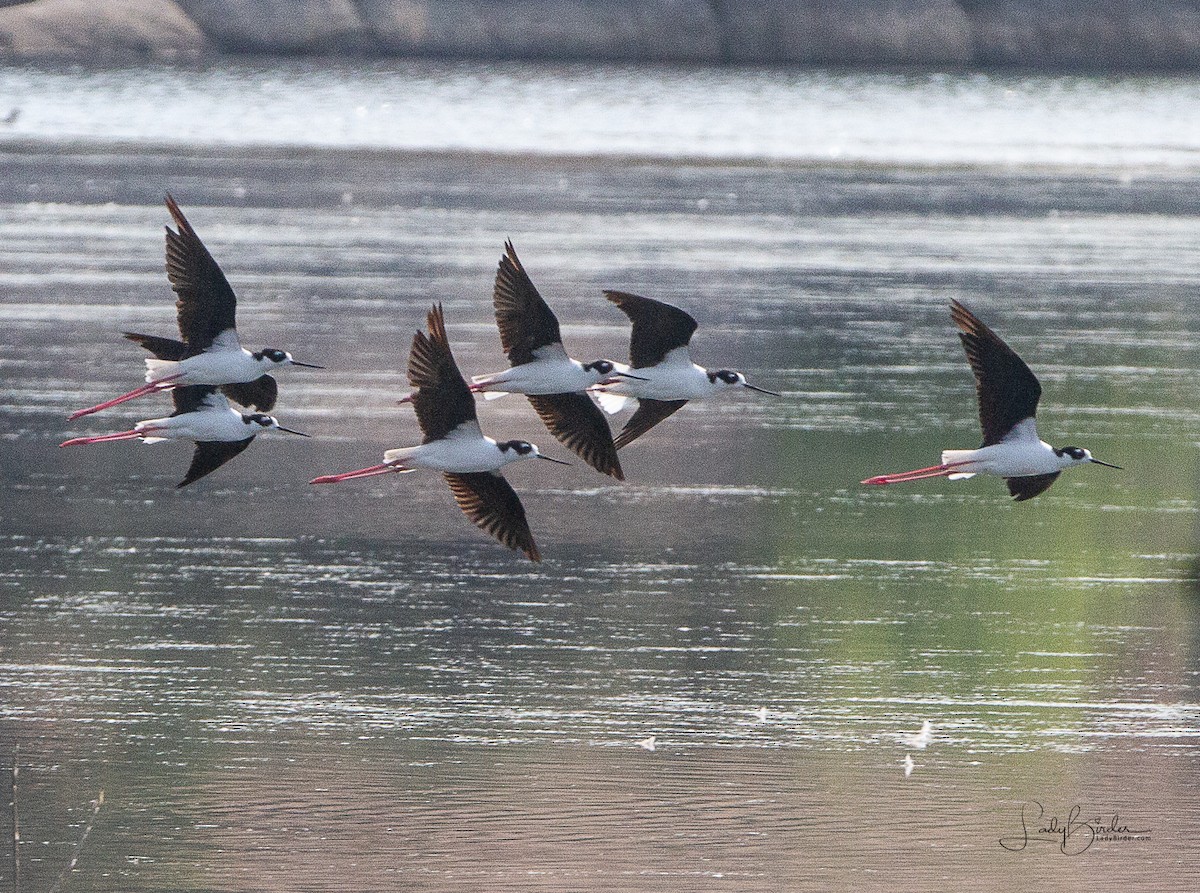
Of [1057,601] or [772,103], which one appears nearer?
[1057,601]

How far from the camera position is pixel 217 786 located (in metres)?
18.4

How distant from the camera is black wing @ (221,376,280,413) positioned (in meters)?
14.8

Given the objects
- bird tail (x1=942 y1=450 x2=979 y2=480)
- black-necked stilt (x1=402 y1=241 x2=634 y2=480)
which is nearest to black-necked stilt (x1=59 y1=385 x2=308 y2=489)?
black-necked stilt (x1=402 y1=241 x2=634 y2=480)

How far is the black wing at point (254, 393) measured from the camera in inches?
583

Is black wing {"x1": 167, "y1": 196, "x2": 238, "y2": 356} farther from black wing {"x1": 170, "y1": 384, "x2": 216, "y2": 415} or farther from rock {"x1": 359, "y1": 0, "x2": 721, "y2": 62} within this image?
rock {"x1": 359, "y1": 0, "x2": 721, "y2": 62}

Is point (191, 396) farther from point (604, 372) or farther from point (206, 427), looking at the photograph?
point (604, 372)

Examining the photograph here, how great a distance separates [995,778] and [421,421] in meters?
6.57

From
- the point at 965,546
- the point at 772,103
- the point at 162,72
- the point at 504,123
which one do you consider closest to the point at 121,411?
the point at 965,546

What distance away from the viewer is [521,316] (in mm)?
14250

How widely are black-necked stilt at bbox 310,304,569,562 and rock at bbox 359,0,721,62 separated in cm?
7821

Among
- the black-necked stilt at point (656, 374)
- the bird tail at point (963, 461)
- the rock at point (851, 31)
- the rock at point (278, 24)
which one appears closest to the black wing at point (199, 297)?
the black-necked stilt at point (656, 374)

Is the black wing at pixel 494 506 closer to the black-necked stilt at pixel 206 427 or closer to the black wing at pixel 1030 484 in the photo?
the black-necked stilt at pixel 206 427

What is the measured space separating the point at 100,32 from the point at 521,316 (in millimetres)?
78430

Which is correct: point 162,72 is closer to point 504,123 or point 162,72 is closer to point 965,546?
point 504,123
